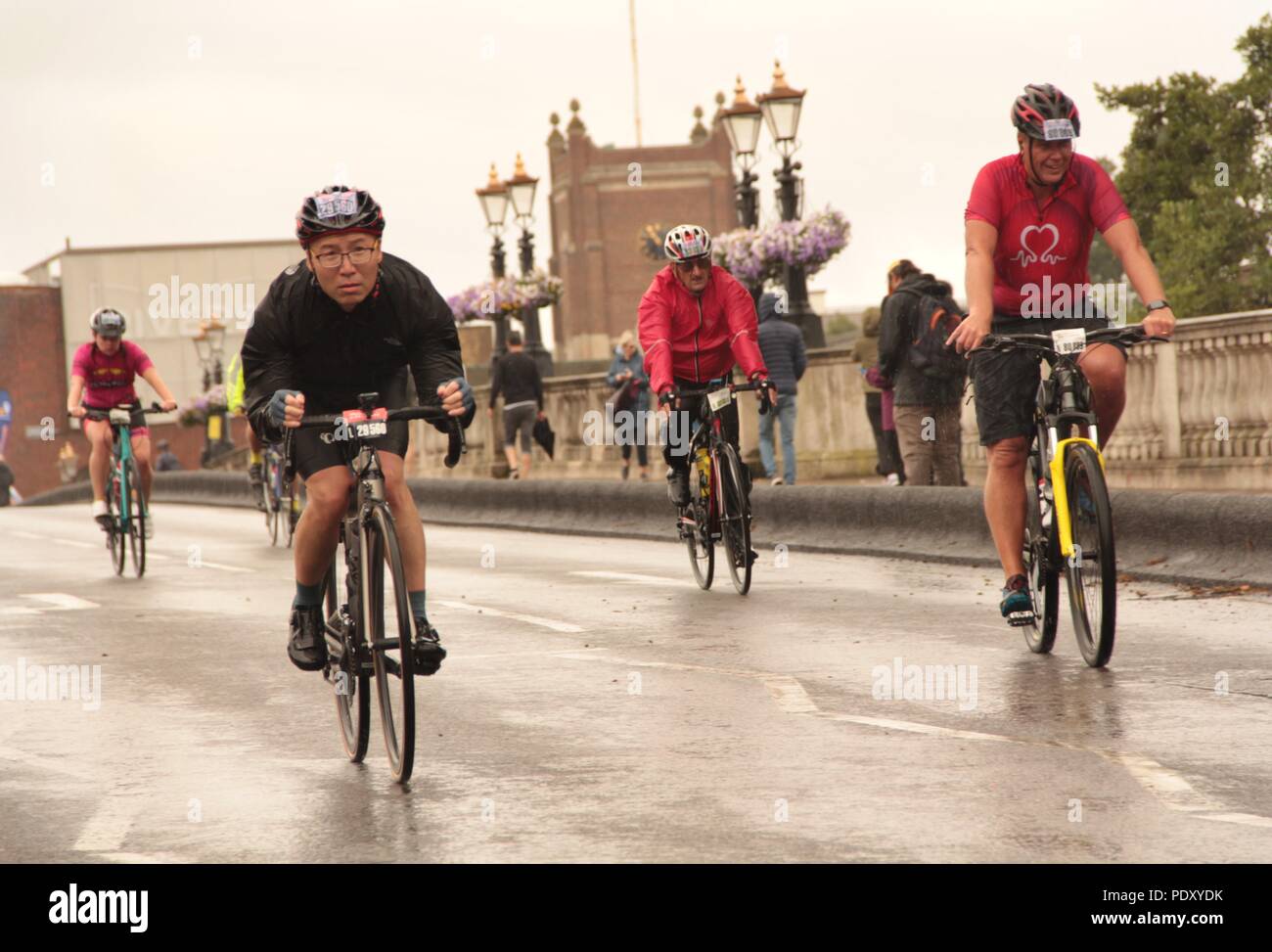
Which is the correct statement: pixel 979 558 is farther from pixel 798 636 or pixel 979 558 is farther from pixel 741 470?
pixel 798 636

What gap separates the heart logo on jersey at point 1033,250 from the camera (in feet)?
26.7

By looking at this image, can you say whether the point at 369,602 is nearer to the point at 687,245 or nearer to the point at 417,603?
the point at 417,603

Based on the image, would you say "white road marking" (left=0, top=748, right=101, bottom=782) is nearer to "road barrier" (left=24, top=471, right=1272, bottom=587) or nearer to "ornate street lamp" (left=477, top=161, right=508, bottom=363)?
"road barrier" (left=24, top=471, right=1272, bottom=587)

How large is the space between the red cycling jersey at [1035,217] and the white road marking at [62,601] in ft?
21.8

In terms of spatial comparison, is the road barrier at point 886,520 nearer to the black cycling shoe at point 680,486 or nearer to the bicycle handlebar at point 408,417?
the black cycling shoe at point 680,486

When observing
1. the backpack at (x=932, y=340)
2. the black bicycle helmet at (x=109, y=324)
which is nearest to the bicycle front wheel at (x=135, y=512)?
the black bicycle helmet at (x=109, y=324)

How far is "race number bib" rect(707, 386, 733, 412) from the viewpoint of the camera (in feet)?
38.3

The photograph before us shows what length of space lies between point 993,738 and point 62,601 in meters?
8.06

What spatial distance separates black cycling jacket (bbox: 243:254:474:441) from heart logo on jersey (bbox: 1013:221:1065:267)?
2.63m

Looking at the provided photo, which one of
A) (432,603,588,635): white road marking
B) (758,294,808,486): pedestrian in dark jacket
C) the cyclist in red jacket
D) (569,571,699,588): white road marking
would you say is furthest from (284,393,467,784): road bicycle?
(758,294,808,486): pedestrian in dark jacket

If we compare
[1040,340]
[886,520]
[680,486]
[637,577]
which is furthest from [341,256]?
[886,520]

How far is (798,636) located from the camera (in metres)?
9.73

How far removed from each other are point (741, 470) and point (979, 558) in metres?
2.76
